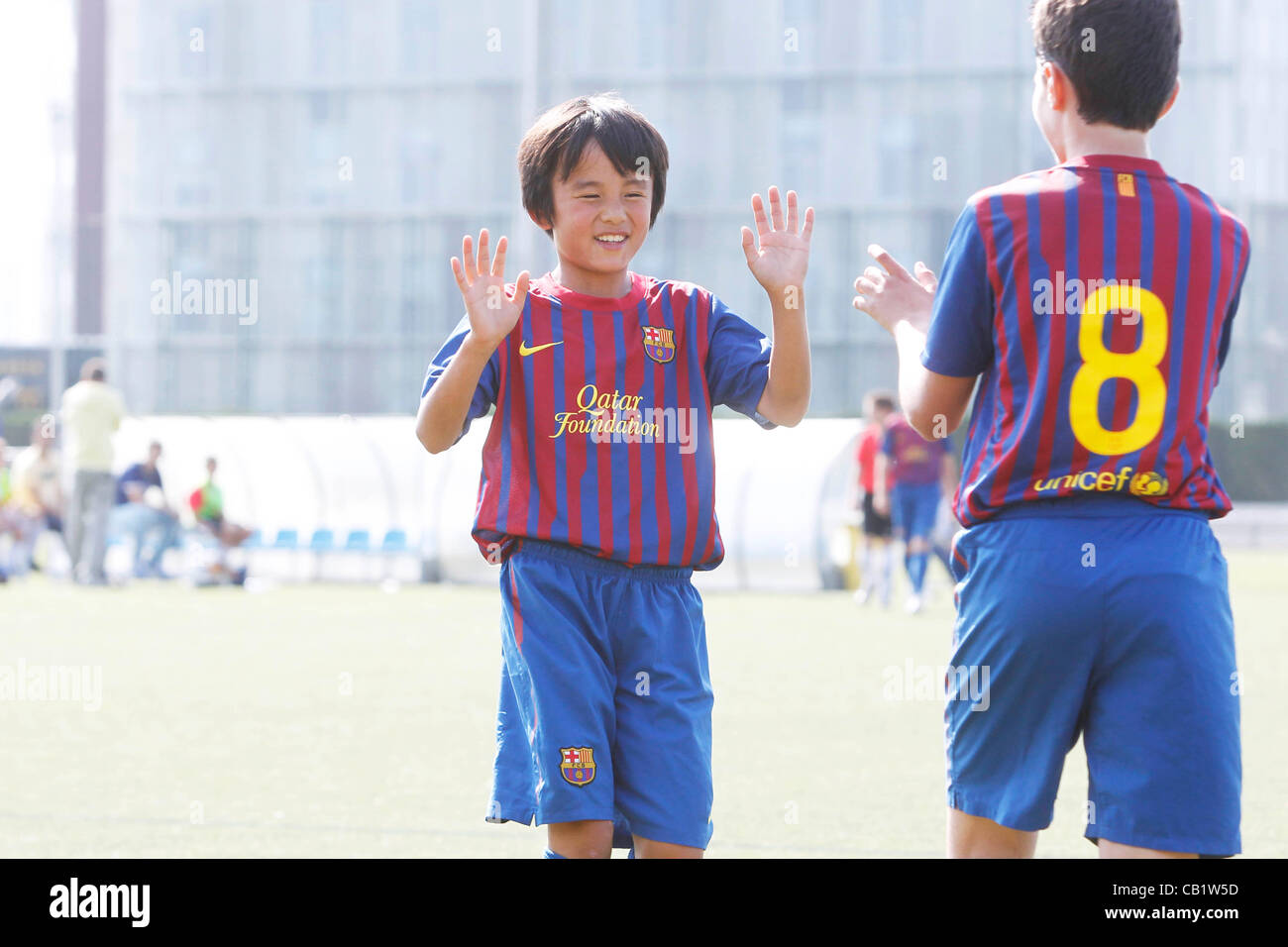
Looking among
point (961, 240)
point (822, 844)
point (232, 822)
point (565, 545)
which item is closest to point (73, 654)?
point (232, 822)

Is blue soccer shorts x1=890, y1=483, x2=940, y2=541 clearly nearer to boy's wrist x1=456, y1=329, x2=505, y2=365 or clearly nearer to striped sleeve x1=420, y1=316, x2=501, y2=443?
striped sleeve x1=420, y1=316, x2=501, y2=443

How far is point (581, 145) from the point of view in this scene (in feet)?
12.0

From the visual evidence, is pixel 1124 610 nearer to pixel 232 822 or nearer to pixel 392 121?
pixel 232 822

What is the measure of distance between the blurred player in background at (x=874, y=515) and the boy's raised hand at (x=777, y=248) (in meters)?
11.7

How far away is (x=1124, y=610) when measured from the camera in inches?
110

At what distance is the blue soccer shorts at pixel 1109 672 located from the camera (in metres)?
2.79

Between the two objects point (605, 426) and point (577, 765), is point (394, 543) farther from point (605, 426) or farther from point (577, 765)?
point (577, 765)

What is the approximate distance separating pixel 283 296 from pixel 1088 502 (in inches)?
1677

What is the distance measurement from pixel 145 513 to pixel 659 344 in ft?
51.0

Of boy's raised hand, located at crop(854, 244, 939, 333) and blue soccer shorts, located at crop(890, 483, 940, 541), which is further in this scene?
blue soccer shorts, located at crop(890, 483, 940, 541)

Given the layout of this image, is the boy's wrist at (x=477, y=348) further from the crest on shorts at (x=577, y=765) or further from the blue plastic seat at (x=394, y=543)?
the blue plastic seat at (x=394, y=543)

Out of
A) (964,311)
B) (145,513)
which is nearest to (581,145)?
(964,311)

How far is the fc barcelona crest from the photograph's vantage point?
12.0ft

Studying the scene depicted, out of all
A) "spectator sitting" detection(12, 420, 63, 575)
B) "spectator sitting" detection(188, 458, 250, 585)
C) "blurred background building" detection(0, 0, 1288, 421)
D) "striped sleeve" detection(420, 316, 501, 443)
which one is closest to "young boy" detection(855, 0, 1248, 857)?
"striped sleeve" detection(420, 316, 501, 443)
